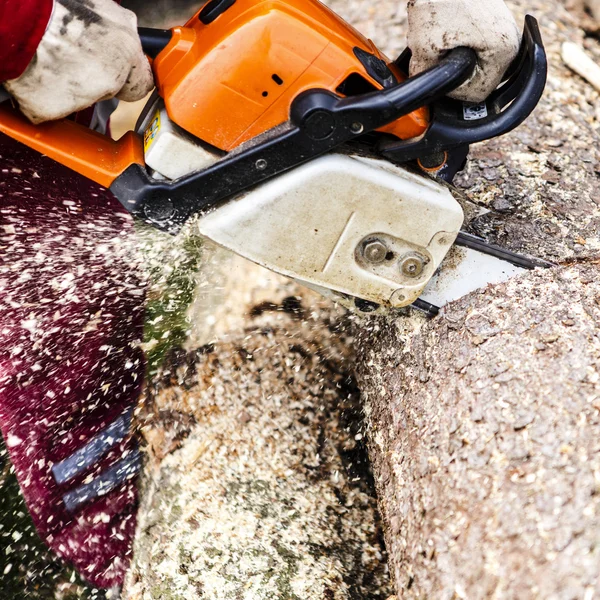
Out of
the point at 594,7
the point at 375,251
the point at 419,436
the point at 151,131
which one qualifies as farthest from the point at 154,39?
the point at 594,7

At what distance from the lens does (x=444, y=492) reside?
4.66 ft

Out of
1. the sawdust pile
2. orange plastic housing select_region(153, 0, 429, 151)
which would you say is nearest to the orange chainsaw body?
orange plastic housing select_region(153, 0, 429, 151)

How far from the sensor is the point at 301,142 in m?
1.41

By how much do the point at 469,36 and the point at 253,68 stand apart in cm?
47

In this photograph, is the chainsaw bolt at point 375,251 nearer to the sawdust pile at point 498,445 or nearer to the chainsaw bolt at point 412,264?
the chainsaw bolt at point 412,264

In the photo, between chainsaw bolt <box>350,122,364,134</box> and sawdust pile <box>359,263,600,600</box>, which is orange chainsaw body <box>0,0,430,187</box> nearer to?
chainsaw bolt <box>350,122,364,134</box>

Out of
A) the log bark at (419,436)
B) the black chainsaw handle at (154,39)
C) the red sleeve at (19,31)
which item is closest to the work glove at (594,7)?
the log bark at (419,436)

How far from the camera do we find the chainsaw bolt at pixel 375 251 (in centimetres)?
153

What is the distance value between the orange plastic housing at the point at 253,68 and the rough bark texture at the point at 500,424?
0.52 m

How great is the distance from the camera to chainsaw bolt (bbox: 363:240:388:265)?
5.03ft

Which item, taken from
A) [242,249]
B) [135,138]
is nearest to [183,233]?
[242,249]

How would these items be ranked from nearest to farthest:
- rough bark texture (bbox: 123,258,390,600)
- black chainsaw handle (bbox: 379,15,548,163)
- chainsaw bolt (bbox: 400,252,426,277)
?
1. black chainsaw handle (bbox: 379,15,548,163)
2. chainsaw bolt (bbox: 400,252,426,277)
3. rough bark texture (bbox: 123,258,390,600)

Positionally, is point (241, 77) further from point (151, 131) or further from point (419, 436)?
point (419, 436)

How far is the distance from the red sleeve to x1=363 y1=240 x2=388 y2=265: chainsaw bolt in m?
0.82
